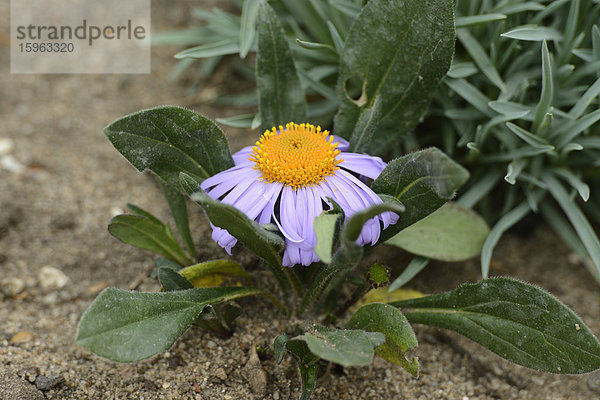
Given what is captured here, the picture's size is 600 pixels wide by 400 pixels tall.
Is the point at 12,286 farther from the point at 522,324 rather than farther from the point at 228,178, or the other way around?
the point at 522,324

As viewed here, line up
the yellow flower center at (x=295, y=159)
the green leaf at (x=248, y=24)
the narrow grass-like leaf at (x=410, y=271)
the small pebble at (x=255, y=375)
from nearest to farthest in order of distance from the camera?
1. the yellow flower center at (x=295, y=159)
2. the small pebble at (x=255, y=375)
3. the narrow grass-like leaf at (x=410, y=271)
4. the green leaf at (x=248, y=24)

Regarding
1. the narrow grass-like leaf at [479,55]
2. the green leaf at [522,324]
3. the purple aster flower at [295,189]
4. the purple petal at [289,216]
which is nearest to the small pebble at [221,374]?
the purple aster flower at [295,189]

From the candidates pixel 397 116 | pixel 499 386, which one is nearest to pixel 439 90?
pixel 397 116

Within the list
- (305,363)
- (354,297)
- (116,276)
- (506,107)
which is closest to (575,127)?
(506,107)

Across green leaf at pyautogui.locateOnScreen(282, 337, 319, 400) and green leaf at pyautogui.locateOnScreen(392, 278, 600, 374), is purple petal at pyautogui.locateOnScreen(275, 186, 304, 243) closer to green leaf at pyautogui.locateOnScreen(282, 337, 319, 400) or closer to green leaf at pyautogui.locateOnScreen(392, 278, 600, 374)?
green leaf at pyautogui.locateOnScreen(282, 337, 319, 400)

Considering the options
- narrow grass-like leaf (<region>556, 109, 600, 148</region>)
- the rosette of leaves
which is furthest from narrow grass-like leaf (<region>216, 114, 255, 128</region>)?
narrow grass-like leaf (<region>556, 109, 600, 148</region>)

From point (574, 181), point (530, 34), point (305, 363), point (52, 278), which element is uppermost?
point (530, 34)

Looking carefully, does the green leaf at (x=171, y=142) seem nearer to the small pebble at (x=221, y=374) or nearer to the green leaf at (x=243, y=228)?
the green leaf at (x=243, y=228)
